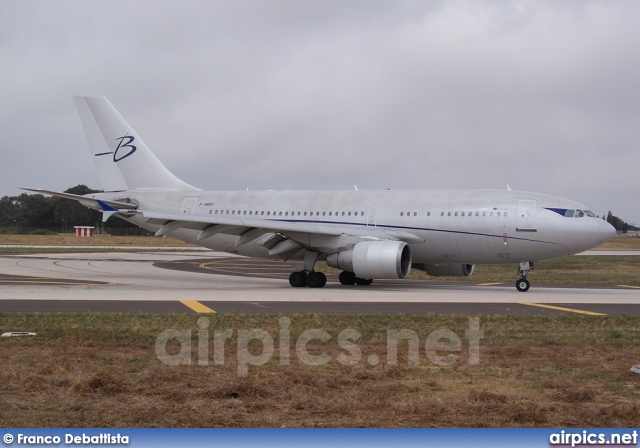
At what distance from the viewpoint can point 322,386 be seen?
927 centimetres

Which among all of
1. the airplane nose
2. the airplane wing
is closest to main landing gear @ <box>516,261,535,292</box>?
the airplane nose

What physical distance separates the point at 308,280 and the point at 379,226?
3368 mm

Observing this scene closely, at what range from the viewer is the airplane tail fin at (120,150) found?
3400 cm

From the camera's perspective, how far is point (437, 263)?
28656 mm

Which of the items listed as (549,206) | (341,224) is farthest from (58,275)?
(549,206)

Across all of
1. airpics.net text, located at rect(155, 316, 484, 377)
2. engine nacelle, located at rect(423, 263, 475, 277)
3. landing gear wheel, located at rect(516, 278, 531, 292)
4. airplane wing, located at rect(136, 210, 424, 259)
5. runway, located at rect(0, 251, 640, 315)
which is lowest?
airpics.net text, located at rect(155, 316, 484, 377)

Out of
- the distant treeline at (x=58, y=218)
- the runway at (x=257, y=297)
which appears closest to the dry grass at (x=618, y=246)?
the runway at (x=257, y=297)

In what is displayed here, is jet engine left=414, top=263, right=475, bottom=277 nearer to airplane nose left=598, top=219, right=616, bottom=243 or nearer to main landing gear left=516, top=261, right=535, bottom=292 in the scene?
main landing gear left=516, top=261, right=535, bottom=292

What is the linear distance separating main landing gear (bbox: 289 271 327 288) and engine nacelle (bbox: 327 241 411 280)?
1244 millimetres

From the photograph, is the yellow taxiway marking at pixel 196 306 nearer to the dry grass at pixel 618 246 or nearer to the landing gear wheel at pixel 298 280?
the landing gear wheel at pixel 298 280

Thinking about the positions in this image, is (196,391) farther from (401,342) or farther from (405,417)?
(401,342)

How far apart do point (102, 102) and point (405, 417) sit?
29.2 metres

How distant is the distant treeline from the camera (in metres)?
123

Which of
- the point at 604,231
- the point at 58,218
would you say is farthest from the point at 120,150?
the point at 58,218
